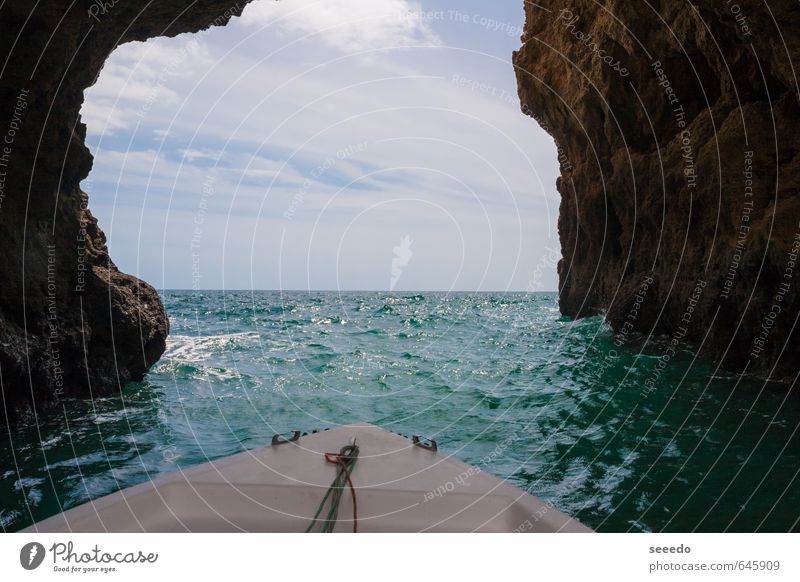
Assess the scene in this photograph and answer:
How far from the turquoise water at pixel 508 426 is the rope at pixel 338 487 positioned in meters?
2.25

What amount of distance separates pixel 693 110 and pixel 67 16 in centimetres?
1355

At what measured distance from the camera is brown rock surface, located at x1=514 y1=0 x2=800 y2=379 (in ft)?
26.6

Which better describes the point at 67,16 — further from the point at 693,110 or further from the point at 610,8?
the point at 693,110

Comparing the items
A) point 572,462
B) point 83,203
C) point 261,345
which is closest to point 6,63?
point 83,203

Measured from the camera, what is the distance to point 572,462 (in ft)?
18.2

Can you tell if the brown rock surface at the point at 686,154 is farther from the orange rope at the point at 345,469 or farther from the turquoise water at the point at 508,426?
the orange rope at the point at 345,469

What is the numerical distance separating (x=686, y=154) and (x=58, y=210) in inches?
540

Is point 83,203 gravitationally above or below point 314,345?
above

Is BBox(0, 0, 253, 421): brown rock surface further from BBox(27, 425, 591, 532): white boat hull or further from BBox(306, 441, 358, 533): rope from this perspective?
BBox(306, 441, 358, 533): rope

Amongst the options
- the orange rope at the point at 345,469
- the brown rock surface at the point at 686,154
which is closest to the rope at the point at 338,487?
the orange rope at the point at 345,469

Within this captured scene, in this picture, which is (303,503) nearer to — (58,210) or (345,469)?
(345,469)

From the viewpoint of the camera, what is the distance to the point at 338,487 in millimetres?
3143

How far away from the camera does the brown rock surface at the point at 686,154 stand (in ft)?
26.6
